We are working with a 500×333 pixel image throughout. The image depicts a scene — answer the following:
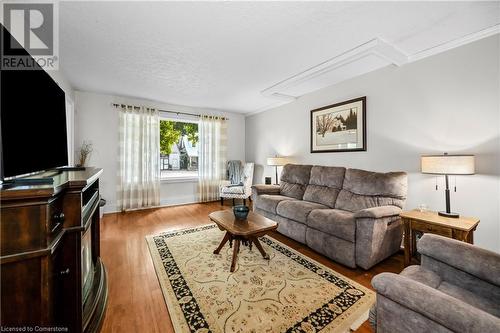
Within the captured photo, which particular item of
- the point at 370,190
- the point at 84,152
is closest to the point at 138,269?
the point at 84,152

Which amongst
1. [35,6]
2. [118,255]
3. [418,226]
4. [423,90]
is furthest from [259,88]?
[118,255]

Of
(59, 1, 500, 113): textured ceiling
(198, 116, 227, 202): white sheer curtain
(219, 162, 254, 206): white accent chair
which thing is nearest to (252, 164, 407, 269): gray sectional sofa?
(219, 162, 254, 206): white accent chair

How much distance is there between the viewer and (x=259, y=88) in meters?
3.67

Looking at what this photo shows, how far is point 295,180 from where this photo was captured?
3670mm

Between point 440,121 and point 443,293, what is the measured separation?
218 centimetres

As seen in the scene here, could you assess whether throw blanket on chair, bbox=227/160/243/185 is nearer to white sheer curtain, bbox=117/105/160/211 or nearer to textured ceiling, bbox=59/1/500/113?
white sheer curtain, bbox=117/105/160/211

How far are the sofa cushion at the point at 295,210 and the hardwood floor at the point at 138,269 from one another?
36 centimetres

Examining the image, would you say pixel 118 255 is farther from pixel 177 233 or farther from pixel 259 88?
pixel 259 88

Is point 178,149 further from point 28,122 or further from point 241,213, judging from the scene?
point 28,122

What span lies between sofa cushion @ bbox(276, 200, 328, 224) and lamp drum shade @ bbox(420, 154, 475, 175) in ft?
4.26

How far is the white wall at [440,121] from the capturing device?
1964 mm

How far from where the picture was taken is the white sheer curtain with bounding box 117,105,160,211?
4.15m

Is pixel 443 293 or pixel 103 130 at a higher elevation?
pixel 103 130

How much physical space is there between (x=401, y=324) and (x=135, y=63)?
3.54 meters
